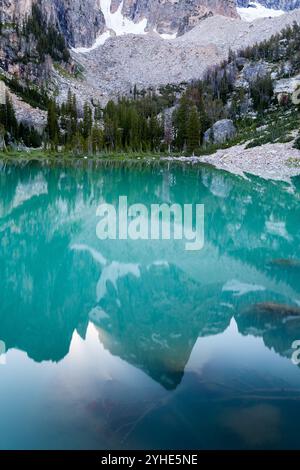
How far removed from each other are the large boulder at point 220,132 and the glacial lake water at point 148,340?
237 feet

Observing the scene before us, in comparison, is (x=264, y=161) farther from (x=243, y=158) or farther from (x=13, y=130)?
(x=13, y=130)

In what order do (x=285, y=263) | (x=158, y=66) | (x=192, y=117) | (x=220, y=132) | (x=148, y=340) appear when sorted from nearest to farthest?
1. (x=148, y=340)
2. (x=285, y=263)
3. (x=192, y=117)
4. (x=220, y=132)
5. (x=158, y=66)

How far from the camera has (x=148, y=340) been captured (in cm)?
925

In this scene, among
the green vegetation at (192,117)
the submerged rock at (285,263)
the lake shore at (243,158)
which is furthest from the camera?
the green vegetation at (192,117)

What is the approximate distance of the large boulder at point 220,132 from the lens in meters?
89.9

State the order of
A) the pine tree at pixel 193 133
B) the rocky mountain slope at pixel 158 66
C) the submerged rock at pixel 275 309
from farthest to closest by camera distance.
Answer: the rocky mountain slope at pixel 158 66 → the pine tree at pixel 193 133 → the submerged rock at pixel 275 309

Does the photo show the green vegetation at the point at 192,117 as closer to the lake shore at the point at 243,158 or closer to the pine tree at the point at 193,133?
the pine tree at the point at 193,133

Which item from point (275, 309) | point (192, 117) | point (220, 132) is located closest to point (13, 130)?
point (192, 117)

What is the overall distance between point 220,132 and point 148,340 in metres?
85.9

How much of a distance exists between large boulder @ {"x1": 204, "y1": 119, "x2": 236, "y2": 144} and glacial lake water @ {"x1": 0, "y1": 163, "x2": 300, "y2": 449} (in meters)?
72.3

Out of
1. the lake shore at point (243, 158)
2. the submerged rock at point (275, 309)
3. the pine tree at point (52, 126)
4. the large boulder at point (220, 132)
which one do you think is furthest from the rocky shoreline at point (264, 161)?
the pine tree at point (52, 126)

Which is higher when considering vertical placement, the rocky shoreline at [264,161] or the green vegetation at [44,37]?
the green vegetation at [44,37]

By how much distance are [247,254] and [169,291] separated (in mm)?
5097
